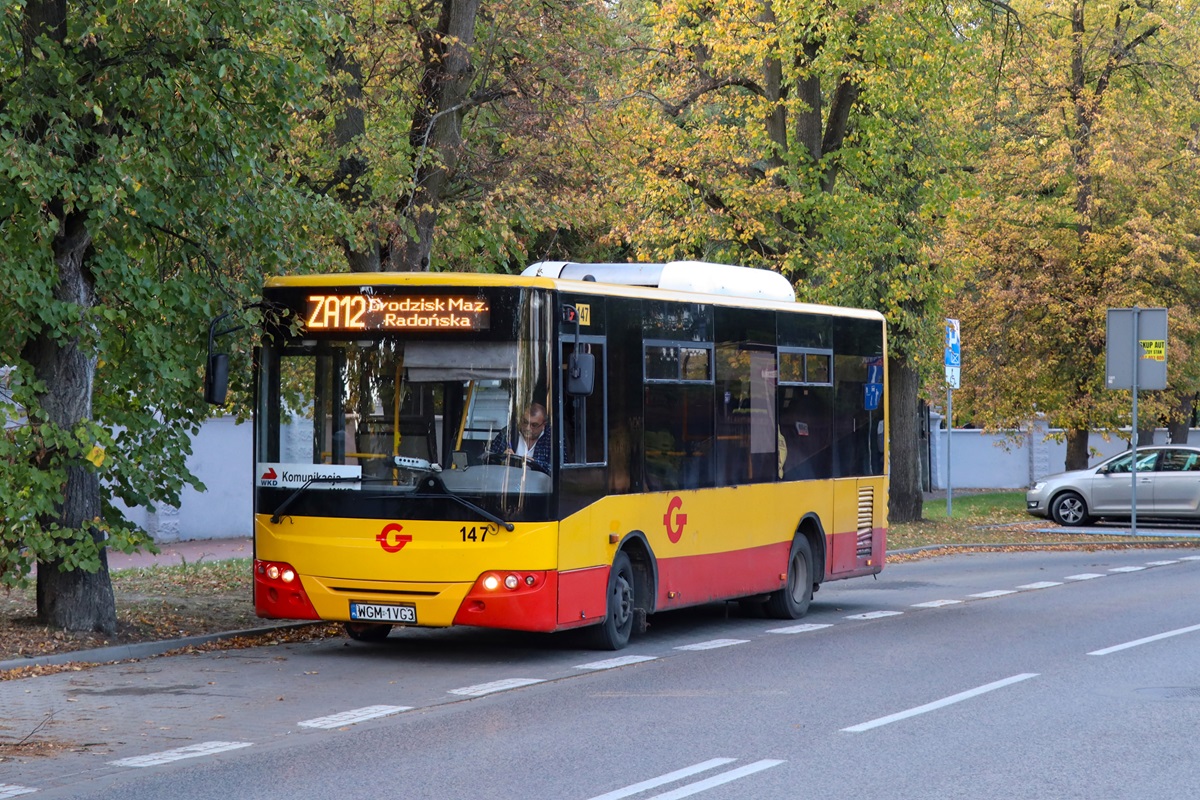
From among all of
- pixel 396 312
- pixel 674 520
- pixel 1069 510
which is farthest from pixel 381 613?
pixel 1069 510

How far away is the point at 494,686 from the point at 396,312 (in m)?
2.99

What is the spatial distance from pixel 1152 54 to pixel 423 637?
93.9 ft

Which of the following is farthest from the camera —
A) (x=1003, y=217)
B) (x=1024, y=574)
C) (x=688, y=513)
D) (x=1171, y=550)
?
(x=1003, y=217)

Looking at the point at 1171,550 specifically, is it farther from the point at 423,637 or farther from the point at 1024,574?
the point at 423,637

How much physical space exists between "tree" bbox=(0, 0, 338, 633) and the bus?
2.74 feet

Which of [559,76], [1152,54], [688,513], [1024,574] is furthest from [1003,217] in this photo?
[688,513]

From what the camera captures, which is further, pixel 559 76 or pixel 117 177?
pixel 559 76

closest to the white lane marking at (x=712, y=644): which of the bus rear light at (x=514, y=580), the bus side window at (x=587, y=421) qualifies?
the bus side window at (x=587, y=421)

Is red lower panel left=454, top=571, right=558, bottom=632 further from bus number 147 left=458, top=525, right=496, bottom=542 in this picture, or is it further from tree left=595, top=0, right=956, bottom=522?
tree left=595, top=0, right=956, bottom=522

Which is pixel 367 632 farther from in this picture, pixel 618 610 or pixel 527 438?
pixel 527 438

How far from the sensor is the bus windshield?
495 inches

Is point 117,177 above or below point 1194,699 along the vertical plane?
above

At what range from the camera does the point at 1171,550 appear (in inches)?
1103

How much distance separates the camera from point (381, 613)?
1280cm
